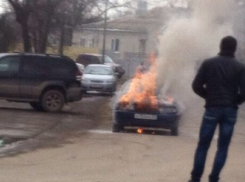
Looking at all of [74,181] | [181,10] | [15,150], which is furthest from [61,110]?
[74,181]

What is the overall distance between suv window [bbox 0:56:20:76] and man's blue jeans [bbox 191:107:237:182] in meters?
15.4

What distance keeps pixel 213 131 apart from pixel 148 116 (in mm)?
9270

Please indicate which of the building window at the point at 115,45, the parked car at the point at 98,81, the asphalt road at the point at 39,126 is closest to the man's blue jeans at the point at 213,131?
the asphalt road at the point at 39,126

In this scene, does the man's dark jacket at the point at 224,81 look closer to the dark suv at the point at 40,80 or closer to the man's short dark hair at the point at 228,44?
the man's short dark hair at the point at 228,44

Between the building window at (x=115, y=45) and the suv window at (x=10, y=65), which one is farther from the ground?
the suv window at (x=10, y=65)

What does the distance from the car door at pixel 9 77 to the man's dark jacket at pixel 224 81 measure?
15.4 meters

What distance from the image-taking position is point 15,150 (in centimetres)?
1417

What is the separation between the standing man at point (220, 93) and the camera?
29.7ft

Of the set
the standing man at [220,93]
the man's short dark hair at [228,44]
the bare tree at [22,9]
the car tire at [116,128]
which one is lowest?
the car tire at [116,128]

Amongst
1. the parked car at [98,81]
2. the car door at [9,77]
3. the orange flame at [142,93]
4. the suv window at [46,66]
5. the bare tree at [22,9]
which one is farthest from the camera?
the parked car at [98,81]

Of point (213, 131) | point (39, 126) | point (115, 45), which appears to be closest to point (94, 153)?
point (213, 131)

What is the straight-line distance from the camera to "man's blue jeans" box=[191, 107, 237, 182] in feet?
29.7

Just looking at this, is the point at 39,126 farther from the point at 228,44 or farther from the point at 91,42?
the point at 91,42

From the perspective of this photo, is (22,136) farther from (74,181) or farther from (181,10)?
(181,10)
